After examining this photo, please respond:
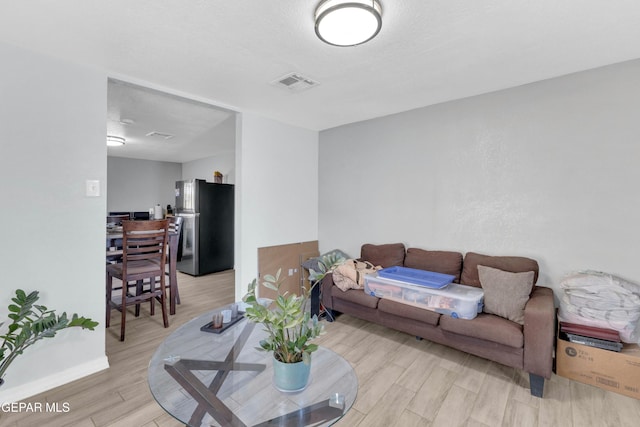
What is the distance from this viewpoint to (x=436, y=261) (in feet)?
9.21

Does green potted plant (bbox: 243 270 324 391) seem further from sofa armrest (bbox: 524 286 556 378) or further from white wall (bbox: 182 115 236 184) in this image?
white wall (bbox: 182 115 236 184)

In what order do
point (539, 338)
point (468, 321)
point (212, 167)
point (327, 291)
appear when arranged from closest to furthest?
point (539, 338) → point (468, 321) → point (327, 291) → point (212, 167)

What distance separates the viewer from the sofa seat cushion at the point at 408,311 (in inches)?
89.1

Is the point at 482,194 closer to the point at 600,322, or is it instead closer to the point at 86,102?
the point at 600,322

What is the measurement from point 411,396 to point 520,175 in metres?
2.05

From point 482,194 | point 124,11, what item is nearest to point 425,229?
point 482,194

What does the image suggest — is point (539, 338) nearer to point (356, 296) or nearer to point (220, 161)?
point (356, 296)

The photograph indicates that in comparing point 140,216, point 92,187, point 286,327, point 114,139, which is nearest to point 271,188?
point 92,187

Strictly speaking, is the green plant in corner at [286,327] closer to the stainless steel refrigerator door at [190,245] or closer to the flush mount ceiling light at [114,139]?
the stainless steel refrigerator door at [190,245]

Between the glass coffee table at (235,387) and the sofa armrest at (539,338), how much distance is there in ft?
4.29

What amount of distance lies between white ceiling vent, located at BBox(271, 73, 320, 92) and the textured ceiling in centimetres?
8

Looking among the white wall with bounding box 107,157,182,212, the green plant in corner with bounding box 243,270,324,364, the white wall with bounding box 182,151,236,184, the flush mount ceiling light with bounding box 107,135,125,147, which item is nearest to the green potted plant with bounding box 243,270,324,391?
the green plant in corner with bounding box 243,270,324,364

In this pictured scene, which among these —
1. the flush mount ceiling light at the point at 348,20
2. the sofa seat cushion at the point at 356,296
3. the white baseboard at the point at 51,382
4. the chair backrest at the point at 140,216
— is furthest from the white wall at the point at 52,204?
the chair backrest at the point at 140,216

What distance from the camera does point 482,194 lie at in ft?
8.78
